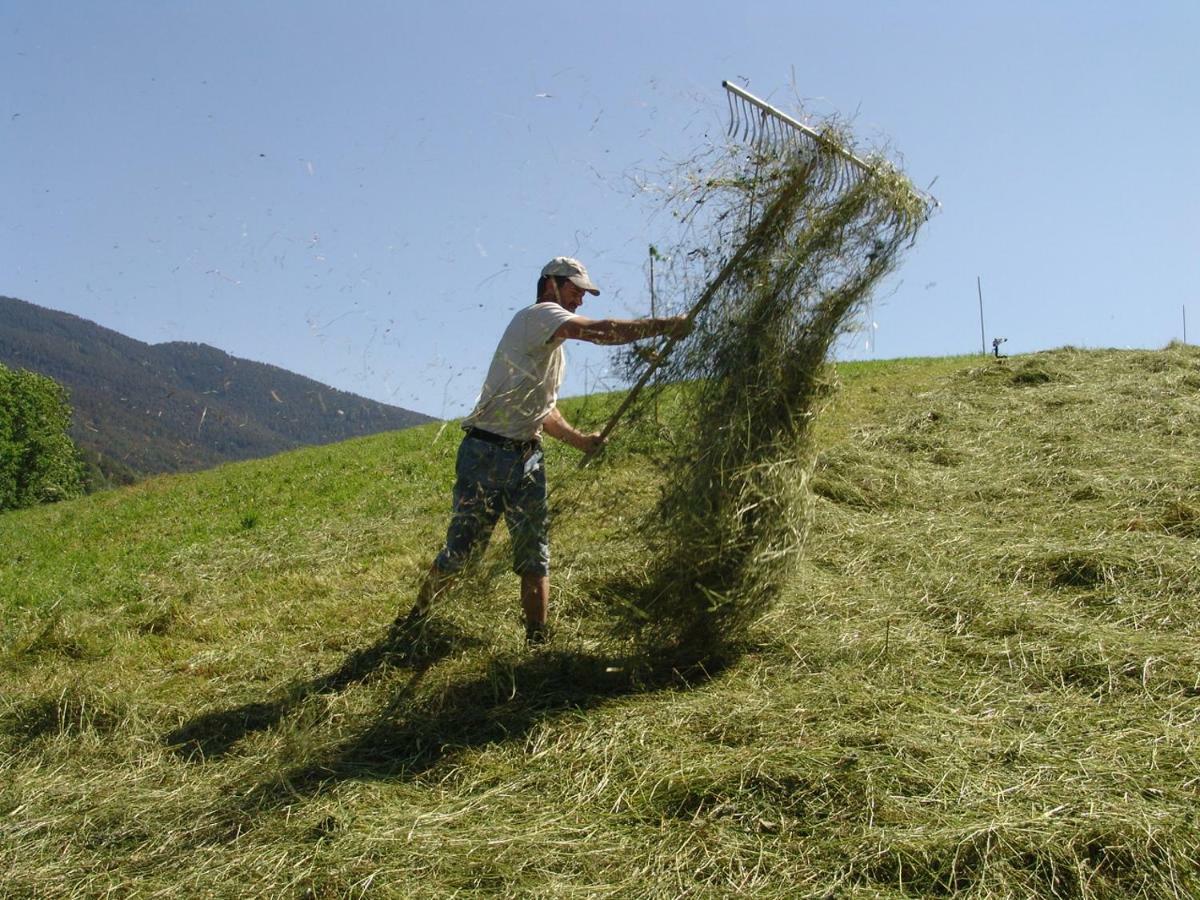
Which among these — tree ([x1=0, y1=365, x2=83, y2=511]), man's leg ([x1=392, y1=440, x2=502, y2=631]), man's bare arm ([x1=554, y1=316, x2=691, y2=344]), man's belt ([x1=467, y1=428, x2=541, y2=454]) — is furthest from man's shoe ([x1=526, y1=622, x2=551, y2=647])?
tree ([x1=0, y1=365, x2=83, y2=511])

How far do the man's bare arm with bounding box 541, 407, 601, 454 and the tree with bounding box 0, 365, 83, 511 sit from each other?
124ft

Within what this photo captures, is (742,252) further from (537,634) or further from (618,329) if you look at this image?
(537,634)

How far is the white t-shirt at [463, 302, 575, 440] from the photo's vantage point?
4359mm

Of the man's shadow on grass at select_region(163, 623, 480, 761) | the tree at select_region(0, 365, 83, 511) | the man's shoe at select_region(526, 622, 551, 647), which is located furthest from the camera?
the tree at select_region(0, 365, 83, 511)

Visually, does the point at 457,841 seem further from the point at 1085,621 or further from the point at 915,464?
the point at 915,464

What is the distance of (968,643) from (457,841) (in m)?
2.48

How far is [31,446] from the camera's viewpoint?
123ft

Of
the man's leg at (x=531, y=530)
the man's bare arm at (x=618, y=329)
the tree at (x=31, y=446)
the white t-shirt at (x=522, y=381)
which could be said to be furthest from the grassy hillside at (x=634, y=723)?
the tree at (x=31, y=446)

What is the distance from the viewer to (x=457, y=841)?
9.57 ft

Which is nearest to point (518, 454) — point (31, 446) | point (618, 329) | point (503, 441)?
point (503, 441)

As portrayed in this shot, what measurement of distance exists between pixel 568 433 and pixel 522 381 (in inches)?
15.9

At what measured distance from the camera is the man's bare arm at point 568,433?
15.0 feet

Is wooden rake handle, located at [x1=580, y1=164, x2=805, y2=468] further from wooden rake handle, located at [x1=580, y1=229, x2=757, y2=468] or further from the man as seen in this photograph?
the man

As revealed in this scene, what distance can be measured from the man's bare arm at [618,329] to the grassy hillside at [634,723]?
0.58 meters
